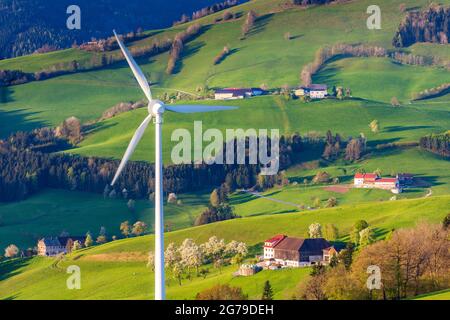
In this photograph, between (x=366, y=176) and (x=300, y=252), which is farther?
(x=366, y=176)

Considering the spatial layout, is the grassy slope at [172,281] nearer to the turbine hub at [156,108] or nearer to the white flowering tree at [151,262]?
the white flowering tree at [151,262]

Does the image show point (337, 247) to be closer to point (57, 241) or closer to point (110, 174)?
point (57, 241)

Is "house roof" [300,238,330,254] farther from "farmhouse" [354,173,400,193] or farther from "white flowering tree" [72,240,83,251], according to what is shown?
"farmhouse" [354,173,400,193]

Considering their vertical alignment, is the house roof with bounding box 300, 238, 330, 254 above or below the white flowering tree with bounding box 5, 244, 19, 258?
above

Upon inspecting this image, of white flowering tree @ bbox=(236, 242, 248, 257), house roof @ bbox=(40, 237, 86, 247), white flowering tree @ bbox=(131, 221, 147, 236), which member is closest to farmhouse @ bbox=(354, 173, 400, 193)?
white flowering tree @ bbox=(131, 221, 147, 236)

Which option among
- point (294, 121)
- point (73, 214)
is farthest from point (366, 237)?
point (294, 121)
